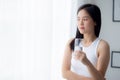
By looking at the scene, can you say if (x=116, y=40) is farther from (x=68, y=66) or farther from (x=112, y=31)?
(x=68, y=66)

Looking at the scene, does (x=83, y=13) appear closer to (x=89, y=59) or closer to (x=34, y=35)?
(x=89, y=59)

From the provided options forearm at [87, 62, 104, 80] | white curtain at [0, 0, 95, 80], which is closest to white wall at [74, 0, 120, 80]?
white curtain at [0, 0, 95, 80]

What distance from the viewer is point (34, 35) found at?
2.05 metres

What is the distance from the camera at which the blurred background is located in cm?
190

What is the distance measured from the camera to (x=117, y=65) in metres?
2.56

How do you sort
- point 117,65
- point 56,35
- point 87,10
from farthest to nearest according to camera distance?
1. point 117,65
2. point 56,35
3. point 87,10

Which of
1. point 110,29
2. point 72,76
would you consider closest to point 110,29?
point 110,29

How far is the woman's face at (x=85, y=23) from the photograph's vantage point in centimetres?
172

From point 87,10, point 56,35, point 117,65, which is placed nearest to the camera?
point 87,10

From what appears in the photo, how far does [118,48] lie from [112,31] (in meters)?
0.18

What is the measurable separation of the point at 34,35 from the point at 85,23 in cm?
51

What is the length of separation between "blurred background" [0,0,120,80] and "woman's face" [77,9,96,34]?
17.8 inches

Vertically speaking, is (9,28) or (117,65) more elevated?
(9,28)

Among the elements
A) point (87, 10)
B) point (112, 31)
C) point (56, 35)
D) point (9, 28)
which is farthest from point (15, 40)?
point (112, 31)
